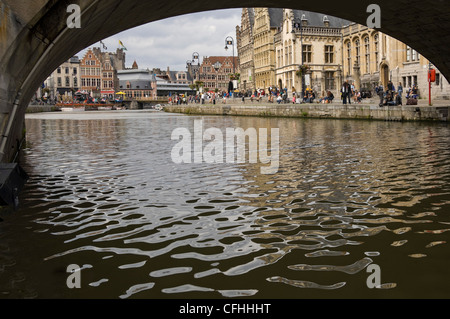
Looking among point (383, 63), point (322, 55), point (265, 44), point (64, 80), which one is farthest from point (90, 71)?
point (383, 63)

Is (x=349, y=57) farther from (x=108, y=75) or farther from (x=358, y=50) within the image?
(x=108, y=75)

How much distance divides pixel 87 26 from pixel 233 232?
4731mm

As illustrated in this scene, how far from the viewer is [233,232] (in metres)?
6.46

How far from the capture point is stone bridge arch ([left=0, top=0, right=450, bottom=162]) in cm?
612

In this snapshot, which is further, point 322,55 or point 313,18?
point 313,18

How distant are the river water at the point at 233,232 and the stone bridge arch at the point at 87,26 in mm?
1675

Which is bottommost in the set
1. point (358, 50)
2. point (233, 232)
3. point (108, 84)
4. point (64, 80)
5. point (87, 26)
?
point (233, 232)

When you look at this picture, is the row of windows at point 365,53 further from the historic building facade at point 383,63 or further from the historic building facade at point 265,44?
the historic building facade at point 265,44

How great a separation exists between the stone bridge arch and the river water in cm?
168

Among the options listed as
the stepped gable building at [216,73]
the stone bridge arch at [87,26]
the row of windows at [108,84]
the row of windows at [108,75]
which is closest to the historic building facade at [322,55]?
the stone bridge arch at [87,26]

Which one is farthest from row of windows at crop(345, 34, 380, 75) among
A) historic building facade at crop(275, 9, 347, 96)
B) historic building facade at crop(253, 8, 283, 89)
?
historic building facade at crop(253, 8, 283, 89)

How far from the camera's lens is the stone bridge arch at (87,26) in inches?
241

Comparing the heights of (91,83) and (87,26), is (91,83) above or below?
above
